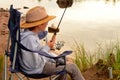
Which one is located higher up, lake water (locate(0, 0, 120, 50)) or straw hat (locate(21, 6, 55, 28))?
straw hat (locate(21, 6, 55, 28))

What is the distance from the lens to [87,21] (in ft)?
36.8

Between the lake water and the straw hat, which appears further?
the lake water

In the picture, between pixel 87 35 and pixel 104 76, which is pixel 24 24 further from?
pixel 87 35

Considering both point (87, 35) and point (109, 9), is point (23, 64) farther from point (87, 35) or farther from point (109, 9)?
point (109, 9)

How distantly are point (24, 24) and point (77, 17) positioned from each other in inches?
288

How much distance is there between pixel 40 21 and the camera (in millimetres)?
4492

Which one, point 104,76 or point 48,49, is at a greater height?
point 48,49

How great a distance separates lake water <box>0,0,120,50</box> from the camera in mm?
9234

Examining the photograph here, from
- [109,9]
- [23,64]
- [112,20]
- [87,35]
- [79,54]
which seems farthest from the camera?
[109,9]

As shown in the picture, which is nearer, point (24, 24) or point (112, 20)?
point (24, 24)

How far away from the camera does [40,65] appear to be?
445 centimetres

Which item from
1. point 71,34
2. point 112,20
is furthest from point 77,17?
point 71,34

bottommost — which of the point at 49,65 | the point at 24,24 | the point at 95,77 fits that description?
the point at 95,77

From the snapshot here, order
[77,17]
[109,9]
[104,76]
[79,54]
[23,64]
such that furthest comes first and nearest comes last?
[109,9] < [77,17] < [79,54] < [104,76] < [23,64]
